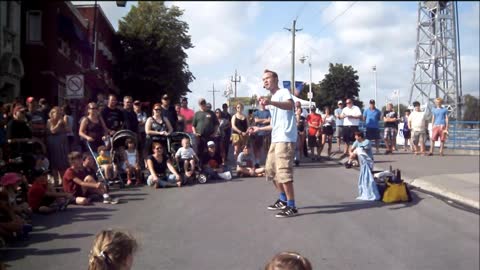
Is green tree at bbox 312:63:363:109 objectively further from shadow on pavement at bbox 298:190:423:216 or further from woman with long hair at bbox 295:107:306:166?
woman with long hair at bbox 295:107:306:166

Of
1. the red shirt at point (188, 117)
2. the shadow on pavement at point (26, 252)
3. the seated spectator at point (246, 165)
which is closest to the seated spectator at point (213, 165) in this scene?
the seated spectator at point (246, 165)

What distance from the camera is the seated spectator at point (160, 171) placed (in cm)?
993

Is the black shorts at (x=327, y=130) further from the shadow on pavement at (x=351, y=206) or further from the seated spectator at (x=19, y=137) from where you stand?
the seated spectator at (x=19, y=137)

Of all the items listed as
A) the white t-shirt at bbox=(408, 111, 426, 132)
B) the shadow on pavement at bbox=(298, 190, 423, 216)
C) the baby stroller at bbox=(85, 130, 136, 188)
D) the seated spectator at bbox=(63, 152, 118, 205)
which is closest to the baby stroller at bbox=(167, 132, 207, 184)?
the baby stroller at bbox=(85, 130, 136, 188)

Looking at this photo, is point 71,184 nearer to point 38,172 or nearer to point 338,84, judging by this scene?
point 38,172

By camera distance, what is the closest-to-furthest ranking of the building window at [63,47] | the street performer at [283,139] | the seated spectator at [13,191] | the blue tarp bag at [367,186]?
the seated spectator at [13,191], the street performer at [283,139], the blue tarp bag at [367,186], the building window at [63,47]

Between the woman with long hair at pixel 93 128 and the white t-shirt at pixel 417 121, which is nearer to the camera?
the woman with long hair at pixel 93 128

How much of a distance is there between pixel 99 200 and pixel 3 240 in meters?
2.98

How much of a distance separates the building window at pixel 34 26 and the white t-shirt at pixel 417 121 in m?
17.0

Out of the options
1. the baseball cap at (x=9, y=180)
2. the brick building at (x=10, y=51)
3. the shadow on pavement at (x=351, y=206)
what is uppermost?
the brick building at (x=10, y=51)

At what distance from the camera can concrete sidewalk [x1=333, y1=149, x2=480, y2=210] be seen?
876 centimetres

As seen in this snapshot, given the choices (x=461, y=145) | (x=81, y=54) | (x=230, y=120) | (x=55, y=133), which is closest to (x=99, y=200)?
(x=55, y=133)

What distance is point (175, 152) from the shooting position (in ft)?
36.3

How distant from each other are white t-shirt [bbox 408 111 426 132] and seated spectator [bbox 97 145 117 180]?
8879mm
